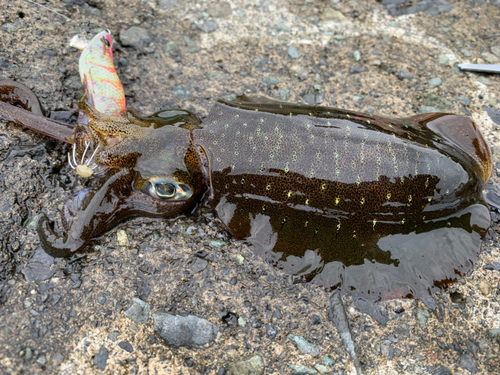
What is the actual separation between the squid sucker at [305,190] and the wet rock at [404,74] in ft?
5.16

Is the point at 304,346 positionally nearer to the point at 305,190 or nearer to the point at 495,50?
the point at 305,190

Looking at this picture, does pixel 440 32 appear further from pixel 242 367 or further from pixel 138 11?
pixel 242 367

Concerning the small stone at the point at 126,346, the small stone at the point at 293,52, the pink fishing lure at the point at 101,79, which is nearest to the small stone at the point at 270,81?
the small stone at the point at 293,52

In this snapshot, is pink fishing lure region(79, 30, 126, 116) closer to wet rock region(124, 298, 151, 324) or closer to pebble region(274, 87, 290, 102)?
pebble region(274, 87, 290, 102)

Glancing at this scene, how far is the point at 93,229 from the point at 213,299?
4.50 ft

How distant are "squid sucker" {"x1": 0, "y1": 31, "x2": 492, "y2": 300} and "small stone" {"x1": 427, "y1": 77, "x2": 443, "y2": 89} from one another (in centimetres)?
156

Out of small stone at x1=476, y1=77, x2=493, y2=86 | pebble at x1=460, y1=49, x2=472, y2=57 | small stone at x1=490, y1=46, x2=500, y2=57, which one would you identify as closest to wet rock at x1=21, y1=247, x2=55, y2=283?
small stone at x1=476, y1=77, x2=493, y2=86

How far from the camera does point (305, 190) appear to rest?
368 cm

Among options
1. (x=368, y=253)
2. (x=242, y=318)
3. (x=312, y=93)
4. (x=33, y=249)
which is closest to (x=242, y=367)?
(x=242, y=318)

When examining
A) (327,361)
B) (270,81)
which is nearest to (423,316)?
(327,361)

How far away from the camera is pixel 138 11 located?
546 cm

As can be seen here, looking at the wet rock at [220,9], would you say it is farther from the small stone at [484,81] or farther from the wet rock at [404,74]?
the small stone at [484,81]

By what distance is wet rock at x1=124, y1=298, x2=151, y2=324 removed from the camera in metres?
3.54

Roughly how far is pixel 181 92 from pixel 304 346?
3.29m
